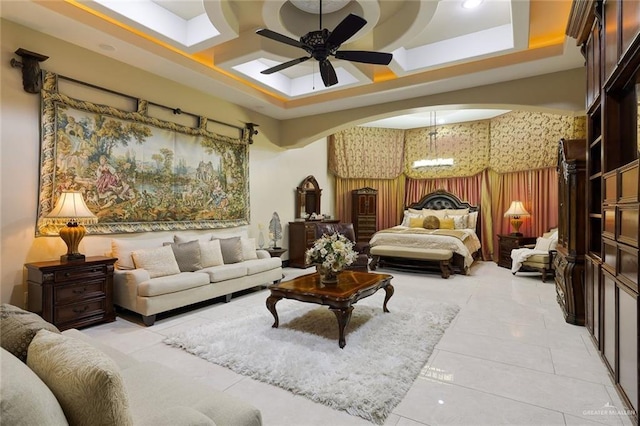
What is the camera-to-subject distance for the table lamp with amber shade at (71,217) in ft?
10.5

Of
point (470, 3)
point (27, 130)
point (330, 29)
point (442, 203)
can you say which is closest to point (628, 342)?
point (470, 3)

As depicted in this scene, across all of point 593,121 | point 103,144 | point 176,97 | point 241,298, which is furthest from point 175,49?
point 593,121

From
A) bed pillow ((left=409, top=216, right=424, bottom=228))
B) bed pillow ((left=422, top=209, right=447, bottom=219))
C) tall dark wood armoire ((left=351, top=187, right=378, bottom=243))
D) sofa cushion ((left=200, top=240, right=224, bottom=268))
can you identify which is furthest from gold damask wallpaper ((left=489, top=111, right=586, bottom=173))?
sofa cushion ((left=200, top=240, right=224, bottom=268))

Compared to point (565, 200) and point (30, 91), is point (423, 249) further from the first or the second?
point (30, 91)

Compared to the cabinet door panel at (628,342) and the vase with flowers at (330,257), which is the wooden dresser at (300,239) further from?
the cabinet door panel at (628,342)

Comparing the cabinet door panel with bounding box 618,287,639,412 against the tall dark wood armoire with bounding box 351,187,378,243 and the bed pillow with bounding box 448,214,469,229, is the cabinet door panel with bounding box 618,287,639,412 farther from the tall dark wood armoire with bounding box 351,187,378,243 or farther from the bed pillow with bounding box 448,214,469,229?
the tall dark wood armoire with bounding box 351,187,378,243

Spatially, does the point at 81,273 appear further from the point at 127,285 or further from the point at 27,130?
the point at 27,130

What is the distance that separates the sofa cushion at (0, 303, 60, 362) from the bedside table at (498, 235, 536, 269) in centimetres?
726

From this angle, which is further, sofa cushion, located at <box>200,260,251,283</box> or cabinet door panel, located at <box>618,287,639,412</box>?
sofa cushion, located at <box>200,260,251,283</box>

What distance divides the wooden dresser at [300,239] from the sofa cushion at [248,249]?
159 cm

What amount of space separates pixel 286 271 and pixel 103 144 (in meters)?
3.74

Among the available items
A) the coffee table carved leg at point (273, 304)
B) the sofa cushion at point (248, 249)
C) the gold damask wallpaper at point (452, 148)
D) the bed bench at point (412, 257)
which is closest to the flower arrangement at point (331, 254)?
the coffee table carved leg at point (273, 304)

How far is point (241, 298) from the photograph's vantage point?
4.53 metres

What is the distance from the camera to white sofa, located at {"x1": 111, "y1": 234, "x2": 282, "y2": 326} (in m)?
3.51
